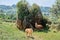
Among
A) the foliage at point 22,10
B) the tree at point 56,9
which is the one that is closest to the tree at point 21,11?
the foliage at point 22,10

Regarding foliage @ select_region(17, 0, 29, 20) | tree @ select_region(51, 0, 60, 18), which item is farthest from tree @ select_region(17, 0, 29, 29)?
tree @ select_region(51, 0, 60, 18)

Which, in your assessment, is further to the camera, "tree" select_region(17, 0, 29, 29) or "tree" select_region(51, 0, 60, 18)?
"tree" select_region(51, 0, 60, 18)

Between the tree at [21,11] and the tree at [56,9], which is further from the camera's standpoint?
the tree at [56,9]

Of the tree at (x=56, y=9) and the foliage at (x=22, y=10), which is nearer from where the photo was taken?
the foliage at (x=22, y=10)

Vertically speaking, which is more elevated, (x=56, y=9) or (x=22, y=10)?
(x=22, y=10)

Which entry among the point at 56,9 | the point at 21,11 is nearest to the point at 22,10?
the point at 21,11

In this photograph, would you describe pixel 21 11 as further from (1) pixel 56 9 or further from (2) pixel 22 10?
(1) pixel 56 9

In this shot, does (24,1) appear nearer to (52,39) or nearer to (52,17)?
(52,17)

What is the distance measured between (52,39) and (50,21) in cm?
754

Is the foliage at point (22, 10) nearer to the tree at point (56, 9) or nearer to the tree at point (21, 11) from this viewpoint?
the tree at point (21, 11)

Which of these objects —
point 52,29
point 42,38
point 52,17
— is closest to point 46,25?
point 52,29

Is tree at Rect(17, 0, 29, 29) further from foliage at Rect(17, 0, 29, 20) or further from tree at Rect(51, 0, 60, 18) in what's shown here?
tree at Rect(51, 0, 60, 18)

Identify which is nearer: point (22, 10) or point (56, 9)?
point (22, 10)

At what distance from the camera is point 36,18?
2261cm
